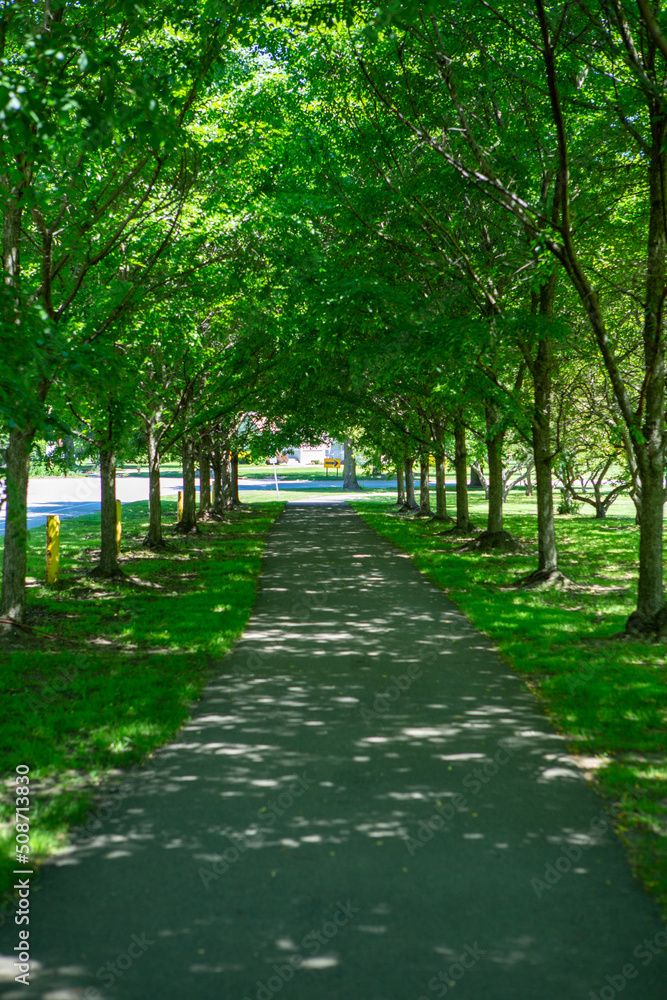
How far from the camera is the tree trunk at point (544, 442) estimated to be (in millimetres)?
13258

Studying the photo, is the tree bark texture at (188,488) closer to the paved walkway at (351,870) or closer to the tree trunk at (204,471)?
the tree trunk at (204,471)

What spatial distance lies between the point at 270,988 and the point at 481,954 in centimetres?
89

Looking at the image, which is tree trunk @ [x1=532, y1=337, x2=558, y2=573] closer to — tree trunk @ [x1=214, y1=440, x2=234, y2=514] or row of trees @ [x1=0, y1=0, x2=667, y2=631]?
row of trees @ [x1=0, y1=0, x2=667, y2=631]

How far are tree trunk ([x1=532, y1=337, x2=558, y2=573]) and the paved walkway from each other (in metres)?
A: 6.41

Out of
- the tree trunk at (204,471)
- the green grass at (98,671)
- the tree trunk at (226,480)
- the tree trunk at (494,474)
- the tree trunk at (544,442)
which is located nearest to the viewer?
the green grass at (98,671)

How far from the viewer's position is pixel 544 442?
44.8ft

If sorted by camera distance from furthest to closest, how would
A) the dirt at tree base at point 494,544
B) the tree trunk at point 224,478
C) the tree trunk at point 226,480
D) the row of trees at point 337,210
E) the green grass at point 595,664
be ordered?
1. the tree trunk at point 226,480
2. the tree trunk at point 224,478
3. the dirt at tree base at point 494,544
4. the row of trees at point 337,210
5. the green grass at point 595,664

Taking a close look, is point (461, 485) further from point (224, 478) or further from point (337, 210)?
point (224, 478)

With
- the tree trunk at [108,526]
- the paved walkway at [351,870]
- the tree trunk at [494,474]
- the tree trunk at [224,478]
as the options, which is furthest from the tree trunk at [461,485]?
the paved walkway at [351,870]

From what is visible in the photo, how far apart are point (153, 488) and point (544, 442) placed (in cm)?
897

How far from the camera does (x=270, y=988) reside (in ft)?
10.4

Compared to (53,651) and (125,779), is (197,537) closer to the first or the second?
(53,651)

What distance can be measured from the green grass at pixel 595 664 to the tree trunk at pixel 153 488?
5931 mm

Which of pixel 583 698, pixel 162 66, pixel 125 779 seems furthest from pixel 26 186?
pixel 583 698
